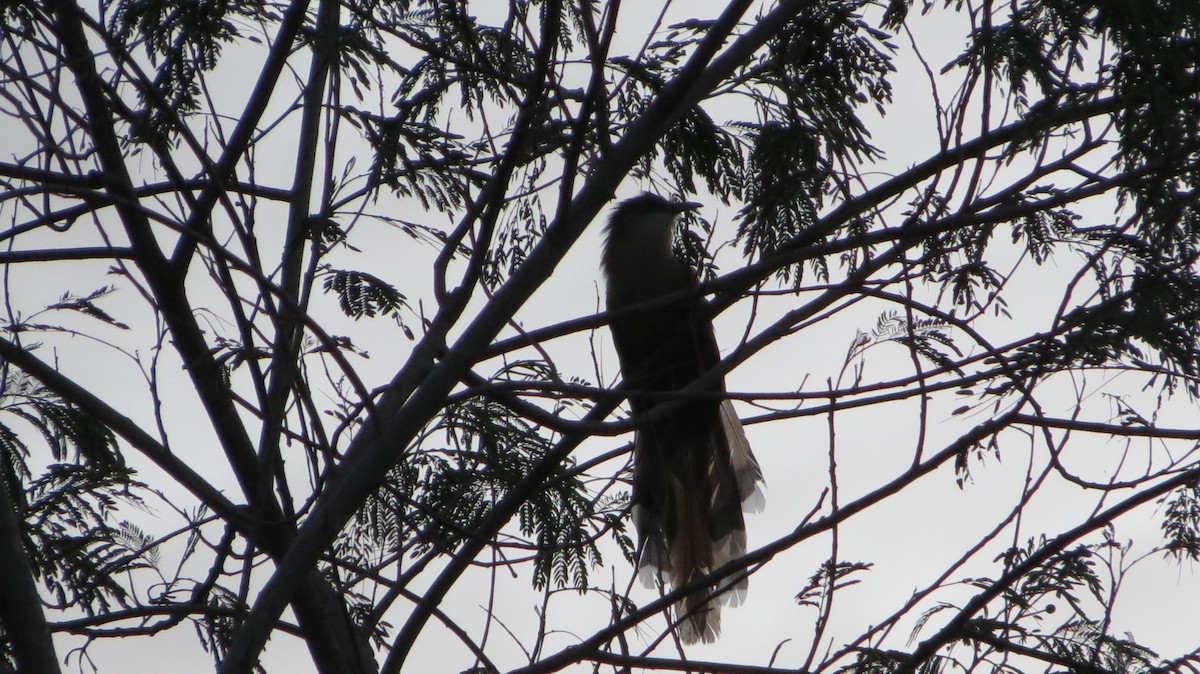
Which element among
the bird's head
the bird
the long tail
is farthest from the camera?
the bird's head

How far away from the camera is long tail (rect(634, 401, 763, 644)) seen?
4.40 m

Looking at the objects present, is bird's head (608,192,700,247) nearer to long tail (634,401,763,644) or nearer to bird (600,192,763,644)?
bird (600,192,763,644)

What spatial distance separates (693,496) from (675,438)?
31cm

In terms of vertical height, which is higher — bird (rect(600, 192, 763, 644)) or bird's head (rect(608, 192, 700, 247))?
bird's head (rect(608, 192, 700, 247))

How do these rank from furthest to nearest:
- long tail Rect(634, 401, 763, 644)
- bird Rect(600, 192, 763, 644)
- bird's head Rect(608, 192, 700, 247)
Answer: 1. bird's head Rect(608, 192, 700, 247)
2. long tail Rect(634, 401, 763, 644)
3. bird Rect(600, 192, 763, 644)

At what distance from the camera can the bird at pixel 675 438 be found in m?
4.13

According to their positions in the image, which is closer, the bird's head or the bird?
the bird

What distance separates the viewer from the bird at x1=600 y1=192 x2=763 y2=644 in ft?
13.6

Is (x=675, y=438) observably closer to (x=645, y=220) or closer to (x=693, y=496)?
(x=693, y=496)

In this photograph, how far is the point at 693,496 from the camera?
15.4 ft

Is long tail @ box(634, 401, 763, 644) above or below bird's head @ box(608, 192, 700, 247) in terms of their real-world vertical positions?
below

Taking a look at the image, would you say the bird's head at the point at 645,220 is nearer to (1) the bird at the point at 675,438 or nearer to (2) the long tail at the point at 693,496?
(1) the bird at the point at 675,438

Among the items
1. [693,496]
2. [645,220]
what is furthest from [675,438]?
[645,220]

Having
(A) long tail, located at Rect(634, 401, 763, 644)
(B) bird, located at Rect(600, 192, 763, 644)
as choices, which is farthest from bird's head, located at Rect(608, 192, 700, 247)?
(A) long tail, located at Rect(634, 401, 763, 644)
